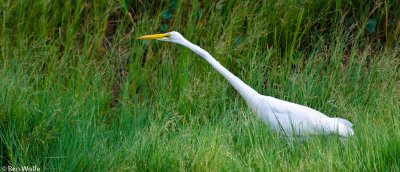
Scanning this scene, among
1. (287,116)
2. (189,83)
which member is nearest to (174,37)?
(189,83)

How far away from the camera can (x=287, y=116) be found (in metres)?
4.26

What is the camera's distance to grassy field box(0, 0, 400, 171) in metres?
3.42

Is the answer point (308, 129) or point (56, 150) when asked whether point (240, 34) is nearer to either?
point (308, 129)

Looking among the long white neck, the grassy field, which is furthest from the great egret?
the grassy field

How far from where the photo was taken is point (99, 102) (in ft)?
14.5

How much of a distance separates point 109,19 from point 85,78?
4.18 feet

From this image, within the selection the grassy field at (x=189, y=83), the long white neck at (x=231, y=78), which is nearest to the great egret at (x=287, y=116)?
the long white neck at (x=231, y=78)

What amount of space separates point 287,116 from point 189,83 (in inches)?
28.3

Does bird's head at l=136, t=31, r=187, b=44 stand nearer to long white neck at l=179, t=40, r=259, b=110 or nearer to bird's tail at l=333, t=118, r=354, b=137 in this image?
long white neck at l=179, t=40, r=259, b=110

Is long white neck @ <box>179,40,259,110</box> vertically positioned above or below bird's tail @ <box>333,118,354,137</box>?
above

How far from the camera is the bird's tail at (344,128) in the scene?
12.3ft

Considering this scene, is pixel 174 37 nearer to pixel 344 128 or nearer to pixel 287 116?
pixel 287 116

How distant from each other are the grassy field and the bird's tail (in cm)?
5

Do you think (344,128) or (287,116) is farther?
(287,116)
